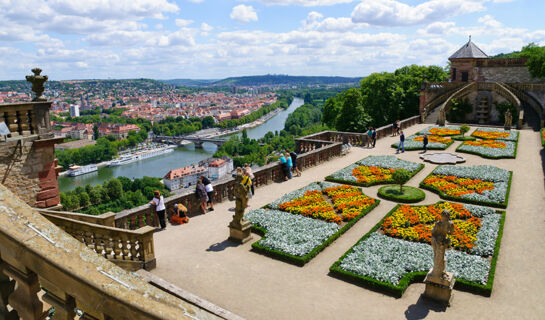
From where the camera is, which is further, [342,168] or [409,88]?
[409,88]

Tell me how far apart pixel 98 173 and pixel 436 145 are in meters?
126

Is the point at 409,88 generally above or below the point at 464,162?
above

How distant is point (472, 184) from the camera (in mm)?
19719

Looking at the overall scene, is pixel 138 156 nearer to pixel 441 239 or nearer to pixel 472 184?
pixel 472 184

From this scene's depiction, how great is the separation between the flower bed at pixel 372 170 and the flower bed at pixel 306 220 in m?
1.42

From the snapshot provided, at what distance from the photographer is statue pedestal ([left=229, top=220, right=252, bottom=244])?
13.4 metres

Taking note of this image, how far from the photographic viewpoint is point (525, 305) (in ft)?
31.9

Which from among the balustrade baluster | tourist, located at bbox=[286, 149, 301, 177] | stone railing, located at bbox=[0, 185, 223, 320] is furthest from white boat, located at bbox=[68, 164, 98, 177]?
stone railing, located at bbox=[0, 185, 223, 320]

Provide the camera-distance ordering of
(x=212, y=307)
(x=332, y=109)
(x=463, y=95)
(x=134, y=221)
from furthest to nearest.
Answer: (x=332, y=109), (x=463, y=95), (x=134, y=221), (x=212, y=307)

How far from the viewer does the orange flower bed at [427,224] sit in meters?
13.3

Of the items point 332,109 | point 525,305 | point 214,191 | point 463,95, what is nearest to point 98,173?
point 332,109

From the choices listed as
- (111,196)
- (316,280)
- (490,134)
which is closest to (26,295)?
(316,280)

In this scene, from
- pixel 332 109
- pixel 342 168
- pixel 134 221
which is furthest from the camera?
pixel 332 109

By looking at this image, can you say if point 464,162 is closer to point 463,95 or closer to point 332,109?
point 463,95
